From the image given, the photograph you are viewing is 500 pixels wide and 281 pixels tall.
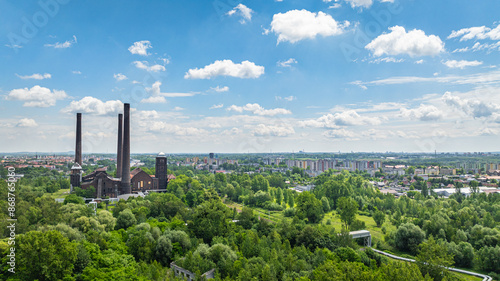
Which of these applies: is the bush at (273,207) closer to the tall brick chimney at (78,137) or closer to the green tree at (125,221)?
the green tree at (125,221)

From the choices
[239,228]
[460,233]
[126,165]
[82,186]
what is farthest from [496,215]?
[82,186]

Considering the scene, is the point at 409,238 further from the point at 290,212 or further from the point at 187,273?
the point at 187,273

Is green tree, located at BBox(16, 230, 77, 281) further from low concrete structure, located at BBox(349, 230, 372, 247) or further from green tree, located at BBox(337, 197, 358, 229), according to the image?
green tree, located at BBox(337, 197, 358, 229)

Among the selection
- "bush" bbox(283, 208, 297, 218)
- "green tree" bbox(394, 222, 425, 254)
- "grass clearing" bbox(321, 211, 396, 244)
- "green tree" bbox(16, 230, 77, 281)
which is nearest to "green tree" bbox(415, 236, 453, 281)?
"green tree" bbox(394, 222, 425, 254)

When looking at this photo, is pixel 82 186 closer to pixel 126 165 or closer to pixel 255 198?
pixel 126 165

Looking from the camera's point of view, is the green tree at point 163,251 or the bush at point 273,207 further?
the bush at point 273,207

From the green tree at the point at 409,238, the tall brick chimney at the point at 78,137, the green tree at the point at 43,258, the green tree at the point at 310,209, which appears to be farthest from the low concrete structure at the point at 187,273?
the tall brick chimney at the point at 78,137

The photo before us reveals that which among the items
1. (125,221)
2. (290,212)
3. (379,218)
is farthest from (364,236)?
(125,221)

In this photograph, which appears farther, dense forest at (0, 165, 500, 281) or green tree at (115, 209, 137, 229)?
green tree at (115, 209, 137, 229)
